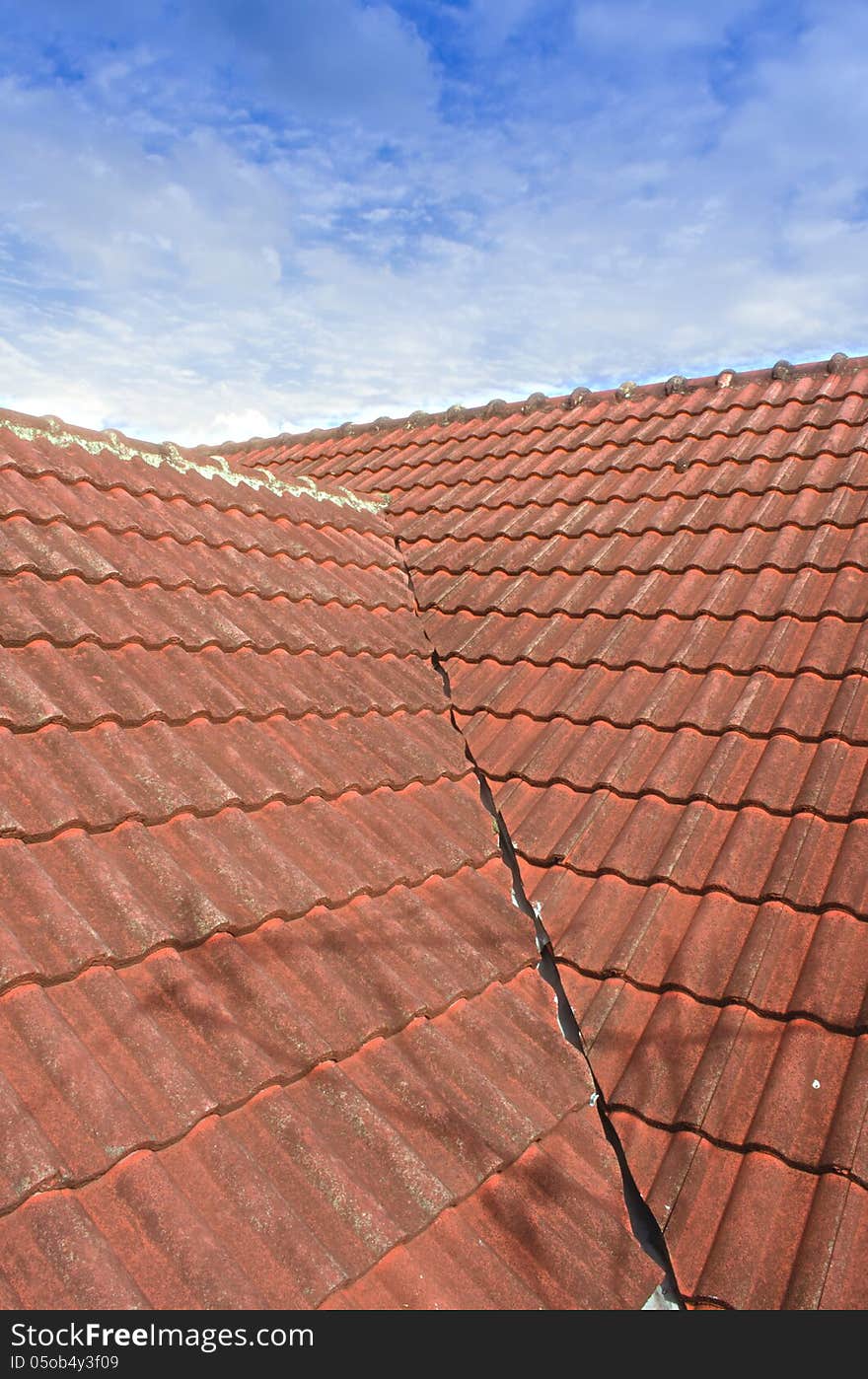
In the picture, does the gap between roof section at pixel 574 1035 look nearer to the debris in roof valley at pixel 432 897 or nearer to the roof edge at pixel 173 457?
the debris in roof valley at pixel 432 897

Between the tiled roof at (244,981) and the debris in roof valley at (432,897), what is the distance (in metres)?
0.01

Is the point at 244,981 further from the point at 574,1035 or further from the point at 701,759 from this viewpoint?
the point at 701,759

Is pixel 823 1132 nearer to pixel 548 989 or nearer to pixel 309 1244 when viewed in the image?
pixel 548 989

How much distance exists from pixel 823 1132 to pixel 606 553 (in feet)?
9.72

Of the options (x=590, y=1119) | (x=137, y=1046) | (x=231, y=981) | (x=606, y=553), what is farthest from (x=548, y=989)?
(x=606, y=553)

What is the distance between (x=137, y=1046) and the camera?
2.02m

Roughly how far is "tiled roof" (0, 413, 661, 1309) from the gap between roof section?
41 millimetres

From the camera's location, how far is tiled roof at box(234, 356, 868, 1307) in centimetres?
234

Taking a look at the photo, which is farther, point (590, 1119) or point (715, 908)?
point (715, 908)

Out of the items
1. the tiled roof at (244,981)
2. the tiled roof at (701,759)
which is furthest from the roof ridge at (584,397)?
the tiled roof at (244,981)

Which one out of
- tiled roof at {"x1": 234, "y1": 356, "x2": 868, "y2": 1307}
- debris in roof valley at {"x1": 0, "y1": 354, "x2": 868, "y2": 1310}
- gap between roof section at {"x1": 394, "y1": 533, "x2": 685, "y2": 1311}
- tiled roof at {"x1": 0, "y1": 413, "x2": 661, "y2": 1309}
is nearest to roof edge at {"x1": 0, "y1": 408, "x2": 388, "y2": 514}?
debris in roof valley at {"x1": 0, "y1": 354, "x2": 868, "y2": 1310}

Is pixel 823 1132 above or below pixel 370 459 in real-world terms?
below

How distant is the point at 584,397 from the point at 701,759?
383cm
